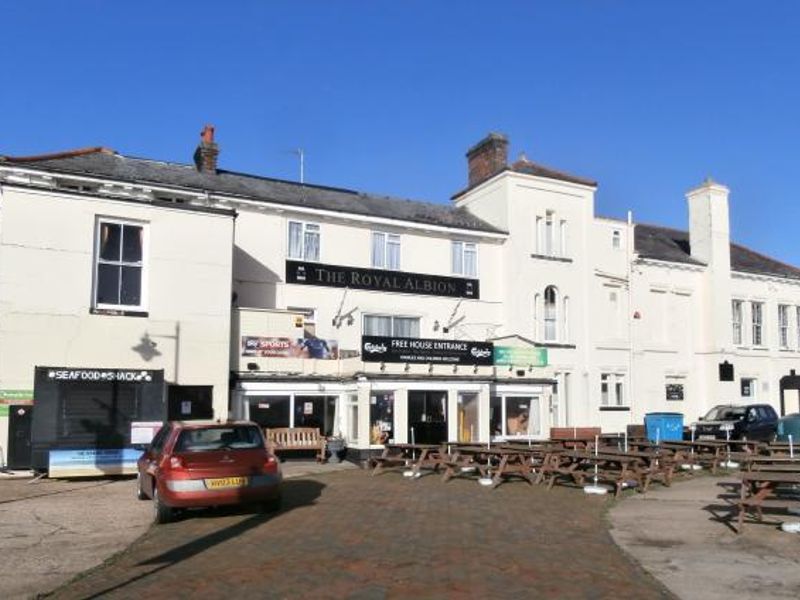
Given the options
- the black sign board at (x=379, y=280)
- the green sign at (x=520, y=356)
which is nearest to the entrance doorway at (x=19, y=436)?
the black sign board at (x=379, y=280)

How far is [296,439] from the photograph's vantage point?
72.6 feet

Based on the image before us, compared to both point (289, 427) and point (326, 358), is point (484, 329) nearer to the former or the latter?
point (326, 358)

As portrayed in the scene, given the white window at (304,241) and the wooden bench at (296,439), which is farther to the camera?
the white window at (304,241)

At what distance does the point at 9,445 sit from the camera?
61.3 ft

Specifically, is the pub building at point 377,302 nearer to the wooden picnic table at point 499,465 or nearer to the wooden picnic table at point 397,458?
the wooden picnic table at point 397,458

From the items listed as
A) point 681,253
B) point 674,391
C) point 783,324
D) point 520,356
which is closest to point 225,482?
point 520,356

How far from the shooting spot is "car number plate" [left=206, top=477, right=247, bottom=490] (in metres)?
11.5

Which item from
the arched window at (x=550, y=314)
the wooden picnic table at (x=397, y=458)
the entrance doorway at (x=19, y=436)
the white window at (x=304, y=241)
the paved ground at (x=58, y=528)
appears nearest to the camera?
the paved ground at (x=58, y=528)

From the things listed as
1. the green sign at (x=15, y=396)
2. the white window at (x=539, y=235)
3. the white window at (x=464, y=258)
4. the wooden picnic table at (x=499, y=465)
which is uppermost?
the white window at (x=539, y=235)

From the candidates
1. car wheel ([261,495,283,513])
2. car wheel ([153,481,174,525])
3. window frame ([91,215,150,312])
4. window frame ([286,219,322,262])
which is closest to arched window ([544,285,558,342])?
window frame ([286,219,322,262])

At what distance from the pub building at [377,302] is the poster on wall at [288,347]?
0.07 meters

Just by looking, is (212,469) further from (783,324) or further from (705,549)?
(783,324)

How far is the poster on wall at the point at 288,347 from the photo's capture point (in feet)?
74.8

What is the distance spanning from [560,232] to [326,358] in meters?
11.8
